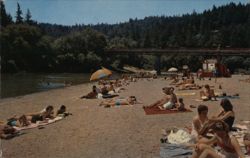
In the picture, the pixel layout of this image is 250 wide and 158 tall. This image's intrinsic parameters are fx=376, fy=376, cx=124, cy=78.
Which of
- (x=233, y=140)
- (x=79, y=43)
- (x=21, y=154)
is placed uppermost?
(x=79, y=43)

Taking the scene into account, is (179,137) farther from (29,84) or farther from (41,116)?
(29,84)

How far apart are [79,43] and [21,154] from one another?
81.9 meters


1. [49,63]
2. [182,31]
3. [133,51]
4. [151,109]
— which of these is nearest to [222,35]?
[182,31]

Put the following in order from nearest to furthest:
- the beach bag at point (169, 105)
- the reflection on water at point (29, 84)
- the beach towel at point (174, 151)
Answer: the beach towel at point (174, 151)
the beach bag at point (169, 105)
the reflection on water at point (29, 84)

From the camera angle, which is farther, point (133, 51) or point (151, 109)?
point (133, 51)

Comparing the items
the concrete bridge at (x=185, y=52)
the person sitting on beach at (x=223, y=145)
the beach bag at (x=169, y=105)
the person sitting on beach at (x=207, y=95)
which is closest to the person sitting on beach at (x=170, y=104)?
the beach bag at (x=169, y=105)

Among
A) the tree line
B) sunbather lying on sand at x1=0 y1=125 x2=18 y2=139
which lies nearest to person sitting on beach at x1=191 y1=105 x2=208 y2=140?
sunbather lying on sand at x1=0 y1=125 x2=18 y2=139

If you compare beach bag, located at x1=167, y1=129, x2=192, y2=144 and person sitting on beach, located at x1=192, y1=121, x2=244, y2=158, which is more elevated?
person sitting on beach, located at x1=192, y1=121, x2=244, y2=158

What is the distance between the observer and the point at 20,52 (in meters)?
80.2

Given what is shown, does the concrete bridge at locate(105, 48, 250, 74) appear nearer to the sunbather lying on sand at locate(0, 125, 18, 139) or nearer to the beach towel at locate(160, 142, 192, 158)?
the sunbather lying on sand at locate(0, 125, 18, 139)

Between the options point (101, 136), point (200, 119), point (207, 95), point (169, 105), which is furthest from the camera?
point (207, 95)

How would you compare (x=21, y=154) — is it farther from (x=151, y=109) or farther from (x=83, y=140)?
(x=151, y=109)

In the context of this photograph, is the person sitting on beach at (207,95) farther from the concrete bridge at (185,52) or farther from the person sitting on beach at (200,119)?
the concrete bridge at (185,52)

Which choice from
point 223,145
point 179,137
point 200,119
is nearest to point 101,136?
point 179,137
